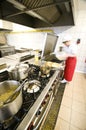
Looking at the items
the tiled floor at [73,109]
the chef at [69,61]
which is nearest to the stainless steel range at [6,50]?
the chef at [69,61]

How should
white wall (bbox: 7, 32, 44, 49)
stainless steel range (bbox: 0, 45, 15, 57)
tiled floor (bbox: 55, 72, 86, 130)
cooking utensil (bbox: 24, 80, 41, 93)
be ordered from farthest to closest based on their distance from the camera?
white wall (bbox: 7, 32, 44, 49)
stainless steel range (bbox: 0, 45, 15, 57)
tiled floor (bbox: 55, 72, 86, 130)
cooking utensil (bbox: 24, 80, 41, 93)

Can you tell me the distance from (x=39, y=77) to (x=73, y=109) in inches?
45.9

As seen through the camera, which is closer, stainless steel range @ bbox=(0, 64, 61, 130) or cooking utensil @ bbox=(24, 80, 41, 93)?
stainless steel range @ bbox=(0, 64, 61, 130)

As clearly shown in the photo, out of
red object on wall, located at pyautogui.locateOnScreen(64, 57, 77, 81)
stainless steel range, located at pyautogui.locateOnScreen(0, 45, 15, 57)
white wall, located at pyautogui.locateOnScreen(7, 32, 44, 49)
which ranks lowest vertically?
red object on wall, located at pyautogui.locateOnScreen(64, 57, 77, 81)

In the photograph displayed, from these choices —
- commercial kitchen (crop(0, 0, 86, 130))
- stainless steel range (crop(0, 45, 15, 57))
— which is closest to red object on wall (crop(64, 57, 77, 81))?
commercial kitchen (crop(0, 0, 86, 130))

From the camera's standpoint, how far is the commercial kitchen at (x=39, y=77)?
62 centimetres

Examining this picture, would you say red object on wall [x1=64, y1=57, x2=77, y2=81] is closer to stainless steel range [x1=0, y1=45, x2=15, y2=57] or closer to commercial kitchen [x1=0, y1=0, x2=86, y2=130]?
commercial kitchen [x1=0, y1=0, x2=86, y2=130]

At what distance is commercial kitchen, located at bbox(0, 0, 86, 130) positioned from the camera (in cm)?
62

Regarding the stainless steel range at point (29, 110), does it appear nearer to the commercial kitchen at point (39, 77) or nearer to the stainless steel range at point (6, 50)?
the commercial kitchen at point (39, 77)

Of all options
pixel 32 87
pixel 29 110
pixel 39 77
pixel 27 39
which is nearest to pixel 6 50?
pixel 27 39

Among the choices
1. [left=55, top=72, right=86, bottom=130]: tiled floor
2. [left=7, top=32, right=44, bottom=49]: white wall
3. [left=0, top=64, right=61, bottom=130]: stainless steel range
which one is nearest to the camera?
[left=0, top=64, right=61, bottom=130]: stainless steel range

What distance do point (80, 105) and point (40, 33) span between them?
2.81 m

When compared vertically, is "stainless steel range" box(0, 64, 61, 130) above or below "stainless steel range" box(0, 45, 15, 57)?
below

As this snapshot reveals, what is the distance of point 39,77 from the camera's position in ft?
3.66
